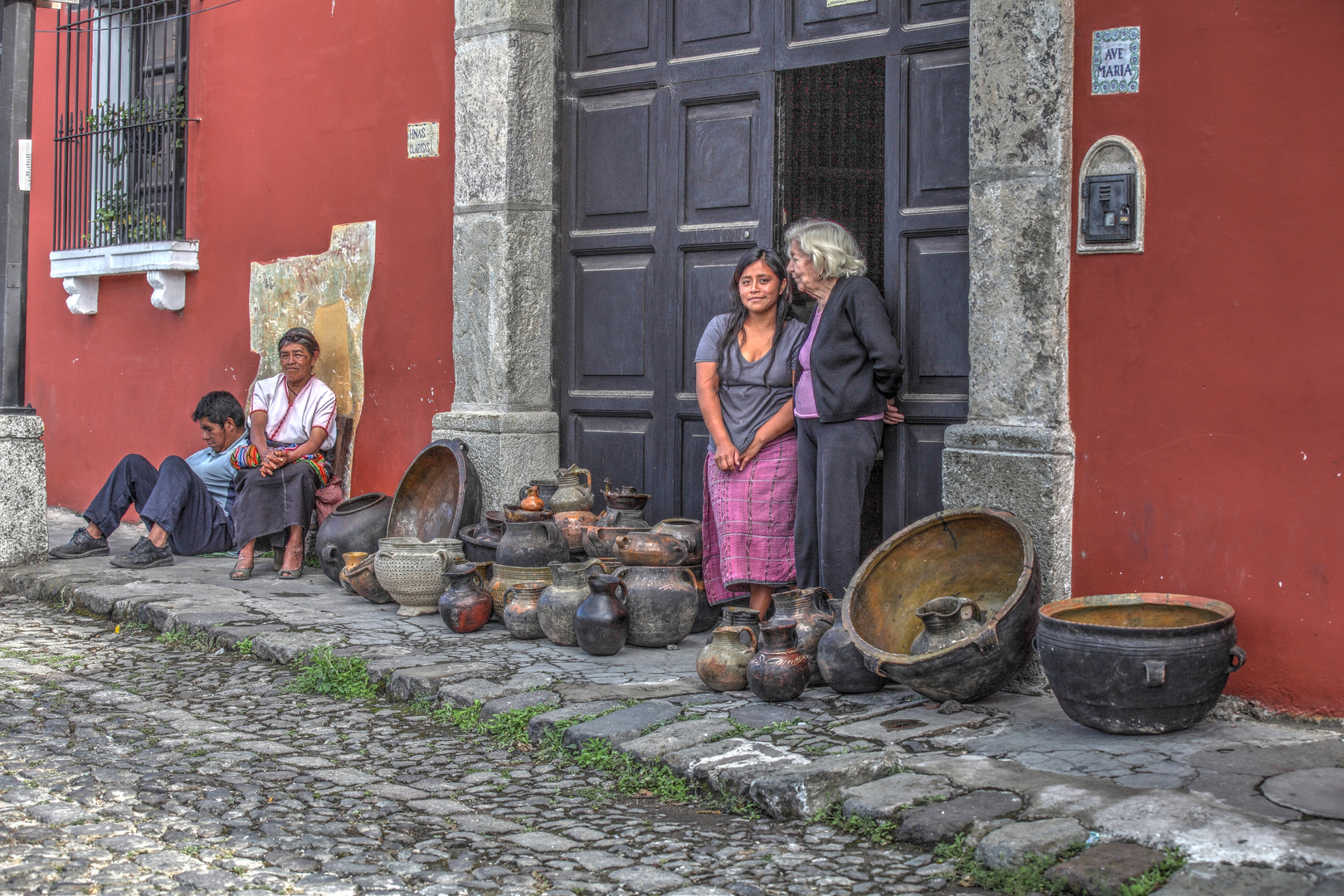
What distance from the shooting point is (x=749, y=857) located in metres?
3.18

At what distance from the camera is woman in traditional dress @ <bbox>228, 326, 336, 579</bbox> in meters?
6.90

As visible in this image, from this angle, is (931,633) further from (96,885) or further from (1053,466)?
(96,885)

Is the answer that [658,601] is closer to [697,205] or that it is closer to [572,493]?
[572,493]

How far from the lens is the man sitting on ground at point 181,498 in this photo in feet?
24.0

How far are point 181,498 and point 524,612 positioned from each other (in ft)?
9.71

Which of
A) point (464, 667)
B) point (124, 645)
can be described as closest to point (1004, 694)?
point (464, 667)

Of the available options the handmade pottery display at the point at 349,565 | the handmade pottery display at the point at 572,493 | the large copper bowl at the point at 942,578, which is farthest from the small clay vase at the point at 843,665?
the handmade pottery display at the point at 349,565

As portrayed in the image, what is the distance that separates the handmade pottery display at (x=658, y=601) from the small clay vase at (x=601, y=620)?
0.29 feet

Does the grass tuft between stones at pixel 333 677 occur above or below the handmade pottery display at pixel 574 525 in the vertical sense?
below

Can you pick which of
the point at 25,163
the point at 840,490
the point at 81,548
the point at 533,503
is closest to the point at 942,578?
the point at 840,490

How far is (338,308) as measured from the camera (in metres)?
7.44

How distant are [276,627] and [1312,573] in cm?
414

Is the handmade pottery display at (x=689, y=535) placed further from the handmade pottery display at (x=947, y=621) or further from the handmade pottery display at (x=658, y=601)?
the handmade pottery display at (x=947, y=621)

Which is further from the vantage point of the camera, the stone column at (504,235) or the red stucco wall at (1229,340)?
the stone column at (504,235)
